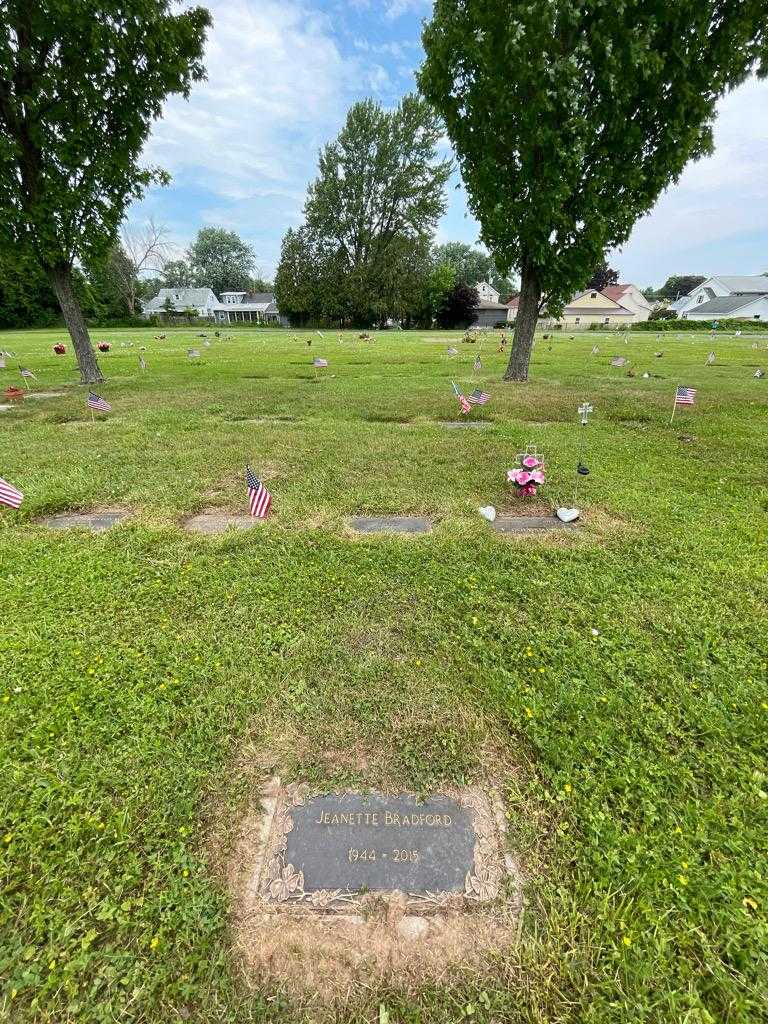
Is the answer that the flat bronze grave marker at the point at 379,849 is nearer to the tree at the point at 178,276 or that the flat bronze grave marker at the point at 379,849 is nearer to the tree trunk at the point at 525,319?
the tree trunk at the point at 525,319

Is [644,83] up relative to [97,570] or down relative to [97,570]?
up

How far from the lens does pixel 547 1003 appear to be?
1256 mm

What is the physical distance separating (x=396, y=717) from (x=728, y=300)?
75632mm

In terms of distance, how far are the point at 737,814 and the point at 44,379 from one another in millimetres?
14924

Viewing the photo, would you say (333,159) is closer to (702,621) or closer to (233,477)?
(233,477)

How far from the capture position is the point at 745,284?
63.6 metres

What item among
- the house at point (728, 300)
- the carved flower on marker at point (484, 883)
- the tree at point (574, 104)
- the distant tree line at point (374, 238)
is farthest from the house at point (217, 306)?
the carved flower on marker at point (484, 883)

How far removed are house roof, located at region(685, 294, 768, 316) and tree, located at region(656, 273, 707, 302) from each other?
43.3 m

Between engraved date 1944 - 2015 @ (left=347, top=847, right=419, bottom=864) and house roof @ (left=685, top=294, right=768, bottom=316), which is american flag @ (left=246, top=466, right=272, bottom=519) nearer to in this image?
engraved date 1944 - 2015 @ (left=347, top=847, right=419, bottom=864)

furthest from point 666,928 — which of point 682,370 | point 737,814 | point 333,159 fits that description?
Result: point 333,159

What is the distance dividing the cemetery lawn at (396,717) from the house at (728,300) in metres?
66.3

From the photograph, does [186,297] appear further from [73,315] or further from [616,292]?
[73,315]

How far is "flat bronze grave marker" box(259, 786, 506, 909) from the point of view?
150 cm

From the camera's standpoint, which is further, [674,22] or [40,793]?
[674,22]
